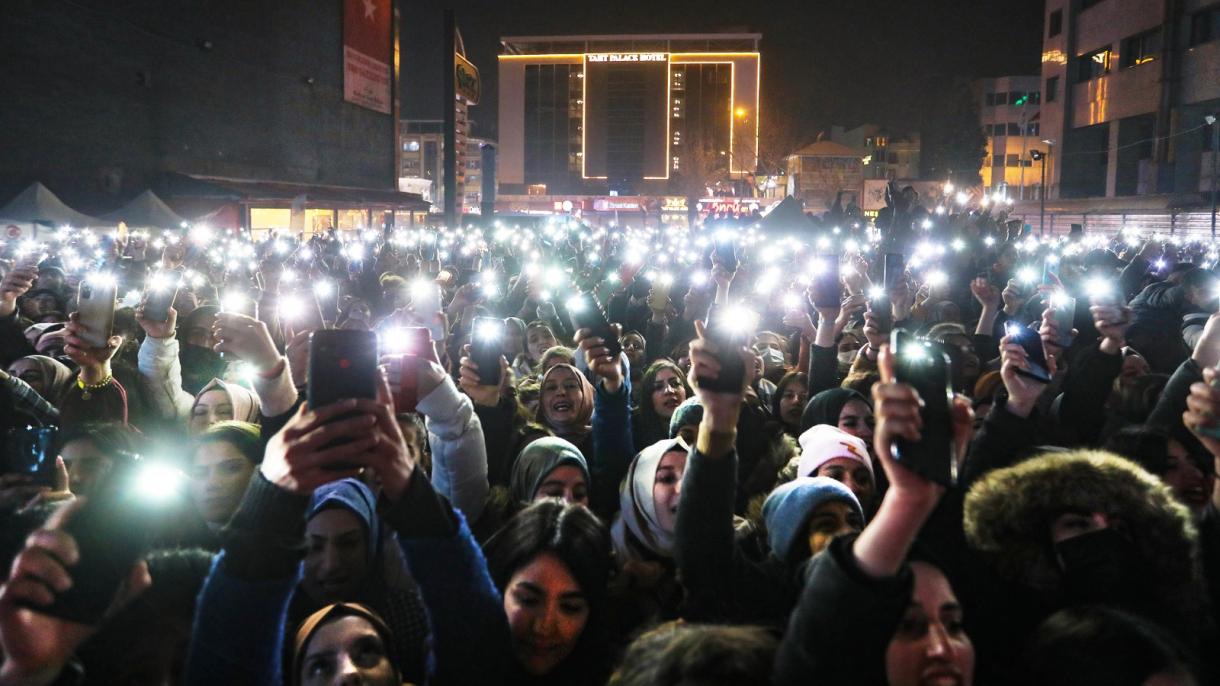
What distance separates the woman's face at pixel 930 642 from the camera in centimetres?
246

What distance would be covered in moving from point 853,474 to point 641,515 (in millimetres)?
1017

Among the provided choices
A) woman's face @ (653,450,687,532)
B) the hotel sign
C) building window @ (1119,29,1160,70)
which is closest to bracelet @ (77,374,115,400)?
woman's face @ (653,450,687,532)

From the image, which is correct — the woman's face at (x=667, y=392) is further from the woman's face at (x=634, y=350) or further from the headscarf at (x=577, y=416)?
the woman's face at (x=634, y=350)

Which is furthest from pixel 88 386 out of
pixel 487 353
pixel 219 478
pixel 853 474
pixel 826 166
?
pixel 826 166

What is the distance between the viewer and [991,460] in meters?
4.05

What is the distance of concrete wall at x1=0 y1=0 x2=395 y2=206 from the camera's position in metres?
28.0

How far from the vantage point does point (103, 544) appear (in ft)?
6.50

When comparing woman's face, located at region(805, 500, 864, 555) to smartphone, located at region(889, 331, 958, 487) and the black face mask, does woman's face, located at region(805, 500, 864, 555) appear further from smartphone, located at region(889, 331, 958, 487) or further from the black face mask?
smartphone, located at region(889, 331, 958, 487)

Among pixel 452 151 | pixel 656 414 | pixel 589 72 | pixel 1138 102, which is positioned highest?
pixel 589 72

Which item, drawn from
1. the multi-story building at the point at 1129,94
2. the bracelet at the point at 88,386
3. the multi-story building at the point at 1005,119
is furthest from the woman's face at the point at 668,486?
the multi-story building at the point at 1005,119

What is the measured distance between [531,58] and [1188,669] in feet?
468

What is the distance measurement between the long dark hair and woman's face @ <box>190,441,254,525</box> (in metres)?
1.39

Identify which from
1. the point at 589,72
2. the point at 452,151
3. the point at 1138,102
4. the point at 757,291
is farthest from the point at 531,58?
the point at 757,291

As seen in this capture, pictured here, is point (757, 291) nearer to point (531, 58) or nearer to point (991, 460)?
point (991, 460)
